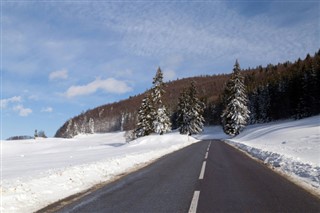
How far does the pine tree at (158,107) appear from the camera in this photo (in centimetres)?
6191

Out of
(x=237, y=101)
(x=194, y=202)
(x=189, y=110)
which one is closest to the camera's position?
A: (x=194, y=202)

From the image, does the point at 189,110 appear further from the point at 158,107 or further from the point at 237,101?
the point at 237,101

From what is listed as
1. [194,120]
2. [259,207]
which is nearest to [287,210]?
[259,207]

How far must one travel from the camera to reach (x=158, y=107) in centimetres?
6322

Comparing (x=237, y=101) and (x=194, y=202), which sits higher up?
(x=237, y=101)

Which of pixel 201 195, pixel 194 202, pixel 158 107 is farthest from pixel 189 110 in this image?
pixel 194 202

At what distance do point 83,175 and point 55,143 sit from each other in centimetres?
5792

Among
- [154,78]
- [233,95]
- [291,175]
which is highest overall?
[154,78]

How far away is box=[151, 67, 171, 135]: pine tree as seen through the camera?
203 ft

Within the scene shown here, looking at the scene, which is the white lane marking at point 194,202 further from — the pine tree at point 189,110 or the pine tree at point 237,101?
the pine tree at point 189,110

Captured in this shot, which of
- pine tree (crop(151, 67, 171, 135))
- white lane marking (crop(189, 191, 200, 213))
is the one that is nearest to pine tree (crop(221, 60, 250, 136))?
pine tree (crop(151, 67, 171, 135))

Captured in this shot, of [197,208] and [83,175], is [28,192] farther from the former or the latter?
[197,208]

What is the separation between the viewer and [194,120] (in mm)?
76938

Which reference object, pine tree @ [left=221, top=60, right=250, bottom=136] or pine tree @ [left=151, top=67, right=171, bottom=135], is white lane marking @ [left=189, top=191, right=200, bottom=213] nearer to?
pine tree @ [left=221, top=60, right=250, bottom=136]
